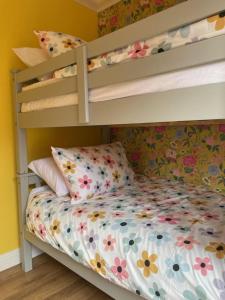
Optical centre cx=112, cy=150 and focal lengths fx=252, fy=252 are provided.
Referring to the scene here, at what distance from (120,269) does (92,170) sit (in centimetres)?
70

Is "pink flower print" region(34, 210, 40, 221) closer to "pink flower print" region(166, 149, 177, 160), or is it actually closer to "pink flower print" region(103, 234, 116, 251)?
"pink flower print" region(103, 234, 116, 251)

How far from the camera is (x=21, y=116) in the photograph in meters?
1.66

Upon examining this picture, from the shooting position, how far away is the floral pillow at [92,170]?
59.8 inches

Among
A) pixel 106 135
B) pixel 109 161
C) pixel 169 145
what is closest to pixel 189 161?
pixel 169 145

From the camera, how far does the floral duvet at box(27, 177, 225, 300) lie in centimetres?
86

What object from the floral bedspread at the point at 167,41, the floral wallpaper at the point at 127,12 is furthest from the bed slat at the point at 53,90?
the floral wallpaper at the point at 127,12

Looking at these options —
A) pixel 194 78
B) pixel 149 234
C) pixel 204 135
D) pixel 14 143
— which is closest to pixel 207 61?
pixel 194 78

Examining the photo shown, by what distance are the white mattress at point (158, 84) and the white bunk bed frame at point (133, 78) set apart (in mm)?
20

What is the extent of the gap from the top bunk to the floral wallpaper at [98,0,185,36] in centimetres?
120

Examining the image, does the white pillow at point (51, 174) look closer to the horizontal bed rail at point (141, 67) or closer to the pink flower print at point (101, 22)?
the horizontal bed rail at point (141, 67)

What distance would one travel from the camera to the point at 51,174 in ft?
5.48

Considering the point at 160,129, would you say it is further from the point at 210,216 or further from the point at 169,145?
the point at 210,216

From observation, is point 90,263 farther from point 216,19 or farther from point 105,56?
point 216,19

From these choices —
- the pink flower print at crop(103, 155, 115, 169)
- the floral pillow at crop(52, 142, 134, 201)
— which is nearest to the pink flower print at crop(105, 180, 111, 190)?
the floral pillow at crop(52, 142, 134, 201)
